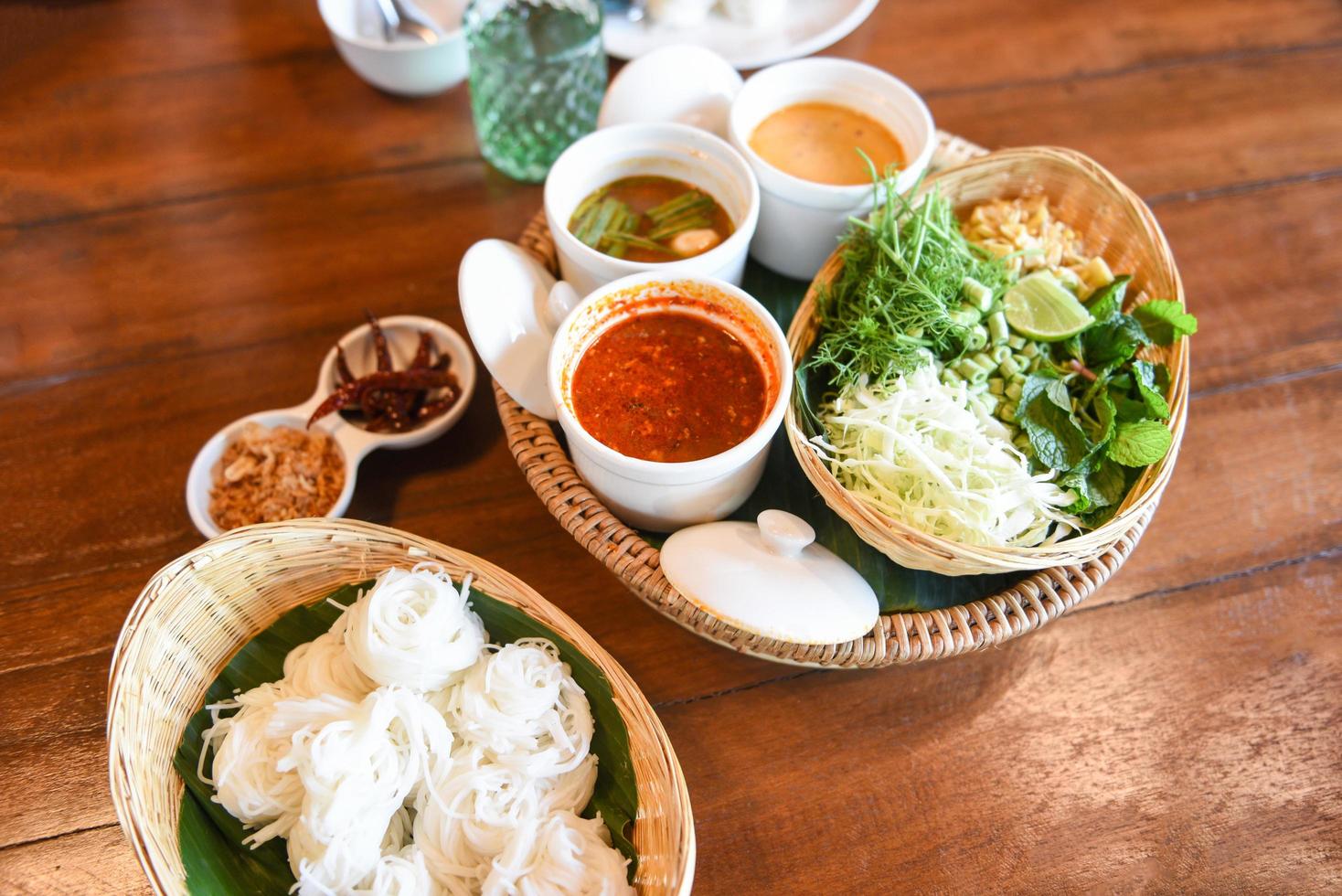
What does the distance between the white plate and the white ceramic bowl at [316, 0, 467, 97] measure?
0.37 metres

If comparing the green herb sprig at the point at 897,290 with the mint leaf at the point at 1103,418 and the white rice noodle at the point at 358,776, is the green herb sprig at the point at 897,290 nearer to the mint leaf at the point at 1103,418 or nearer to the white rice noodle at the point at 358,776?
the mint leaf at the point at 1103,418

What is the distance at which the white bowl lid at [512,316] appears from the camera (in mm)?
1542

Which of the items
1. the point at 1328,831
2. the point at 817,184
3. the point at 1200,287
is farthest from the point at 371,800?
the point at 1200,287

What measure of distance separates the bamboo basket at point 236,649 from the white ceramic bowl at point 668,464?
0.72 ft

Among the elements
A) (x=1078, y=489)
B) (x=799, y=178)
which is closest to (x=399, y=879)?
(x=1078, y=489)

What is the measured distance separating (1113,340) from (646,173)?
0.92m

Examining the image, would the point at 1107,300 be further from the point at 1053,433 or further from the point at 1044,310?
the point at 1053,433

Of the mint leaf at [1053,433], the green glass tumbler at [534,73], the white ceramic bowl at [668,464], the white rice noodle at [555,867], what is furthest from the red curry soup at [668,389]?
the green glass tumbler at [534,73]

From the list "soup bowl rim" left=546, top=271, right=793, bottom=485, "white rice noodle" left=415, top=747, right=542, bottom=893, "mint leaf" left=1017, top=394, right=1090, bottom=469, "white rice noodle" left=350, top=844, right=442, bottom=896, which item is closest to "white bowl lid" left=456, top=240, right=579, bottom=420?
"soup bowl rim" left=546, top=271, right=793, bottom=485

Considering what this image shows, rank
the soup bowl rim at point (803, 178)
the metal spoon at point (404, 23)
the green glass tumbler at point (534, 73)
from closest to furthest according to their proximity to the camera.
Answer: the soup bowl rim at point (803, 178) → the green glass tumbler at point (534, 73) → the metal spoon at point (404, 23)

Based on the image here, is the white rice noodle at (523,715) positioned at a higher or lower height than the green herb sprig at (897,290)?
lower

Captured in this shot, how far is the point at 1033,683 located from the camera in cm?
159

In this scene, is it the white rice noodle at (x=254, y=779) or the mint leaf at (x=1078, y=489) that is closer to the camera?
the white rice noodle at (x=254, y=779)

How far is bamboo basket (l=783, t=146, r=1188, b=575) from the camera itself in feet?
4.47
